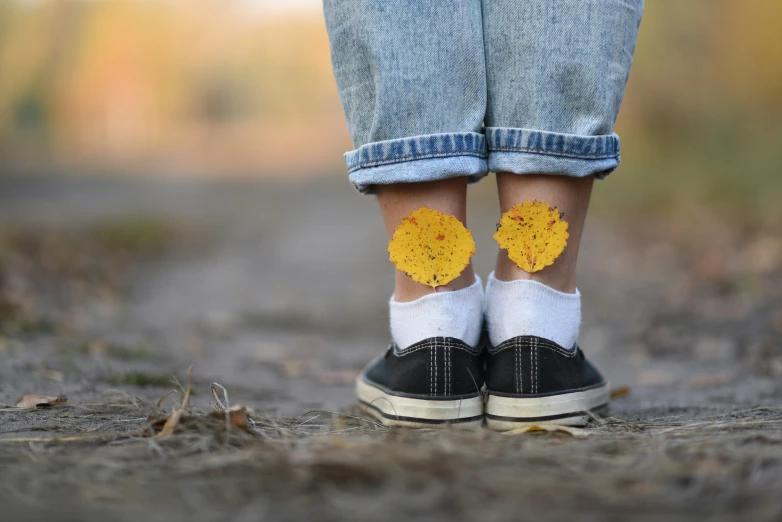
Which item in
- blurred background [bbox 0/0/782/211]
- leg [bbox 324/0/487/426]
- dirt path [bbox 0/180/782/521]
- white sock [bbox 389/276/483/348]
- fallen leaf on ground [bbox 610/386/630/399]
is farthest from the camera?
blurred background [bbox 0/0/782/211]

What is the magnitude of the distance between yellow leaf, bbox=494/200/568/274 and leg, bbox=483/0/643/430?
22mm

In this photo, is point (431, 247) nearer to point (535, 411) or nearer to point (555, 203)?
point (555, 203)

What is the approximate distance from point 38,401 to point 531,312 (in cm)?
101

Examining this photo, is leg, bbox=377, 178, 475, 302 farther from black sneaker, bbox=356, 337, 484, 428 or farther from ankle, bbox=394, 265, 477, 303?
black sneaker, bbox=356, 337, 484, 428

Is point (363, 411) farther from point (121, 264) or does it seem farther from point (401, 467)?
point (121, 264)

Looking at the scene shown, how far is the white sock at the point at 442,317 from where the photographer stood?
4.41 ft

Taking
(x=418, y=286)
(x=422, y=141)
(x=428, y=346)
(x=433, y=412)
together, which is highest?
(x=422, y=141)

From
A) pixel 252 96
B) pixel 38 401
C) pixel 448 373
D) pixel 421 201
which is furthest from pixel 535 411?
pixel 252 96

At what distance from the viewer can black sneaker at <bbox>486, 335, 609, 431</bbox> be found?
51.8 inches

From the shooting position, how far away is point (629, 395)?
1859 mm

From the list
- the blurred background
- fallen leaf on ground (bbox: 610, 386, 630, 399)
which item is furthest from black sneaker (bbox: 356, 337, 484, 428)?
the blurred background

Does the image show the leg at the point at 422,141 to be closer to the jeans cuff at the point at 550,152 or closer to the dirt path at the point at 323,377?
the jeans cuff at the point at 550,152

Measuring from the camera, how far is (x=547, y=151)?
1257 millimetres

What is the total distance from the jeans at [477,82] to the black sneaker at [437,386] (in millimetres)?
331
